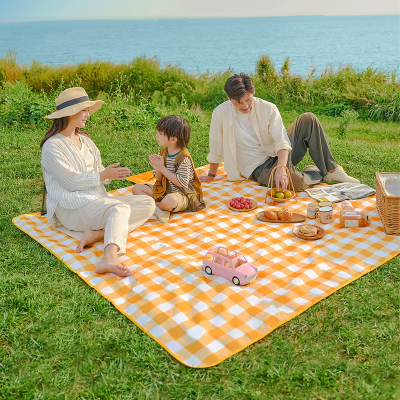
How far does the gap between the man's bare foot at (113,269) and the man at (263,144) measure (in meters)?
2.30

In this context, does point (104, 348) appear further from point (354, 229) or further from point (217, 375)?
point (354, 229)

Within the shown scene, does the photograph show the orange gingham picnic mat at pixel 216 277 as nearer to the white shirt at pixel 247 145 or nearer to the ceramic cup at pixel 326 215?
the ceramic cup at pixel 326 215

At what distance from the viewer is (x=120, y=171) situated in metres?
4.09

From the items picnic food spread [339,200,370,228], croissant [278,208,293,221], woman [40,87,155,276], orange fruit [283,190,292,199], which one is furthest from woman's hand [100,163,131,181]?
picnic food spread [339,200,370,228]

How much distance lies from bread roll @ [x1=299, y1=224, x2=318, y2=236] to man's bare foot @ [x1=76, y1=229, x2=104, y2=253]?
186 centimetres

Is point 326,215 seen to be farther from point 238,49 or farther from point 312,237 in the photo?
point 238,49

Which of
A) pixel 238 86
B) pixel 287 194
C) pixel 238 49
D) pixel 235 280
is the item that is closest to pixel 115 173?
pixel 235 280

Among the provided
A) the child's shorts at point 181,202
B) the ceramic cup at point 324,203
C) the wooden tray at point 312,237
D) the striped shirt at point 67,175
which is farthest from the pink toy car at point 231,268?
the ceramic cup at point 324,203

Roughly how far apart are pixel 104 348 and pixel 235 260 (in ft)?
3.97

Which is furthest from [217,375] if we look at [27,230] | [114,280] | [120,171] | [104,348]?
[27,230]

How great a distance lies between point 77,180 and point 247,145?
2260 millimetres

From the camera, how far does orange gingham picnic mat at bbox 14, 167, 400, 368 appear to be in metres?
2.95

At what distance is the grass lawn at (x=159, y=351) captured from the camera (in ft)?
8.14

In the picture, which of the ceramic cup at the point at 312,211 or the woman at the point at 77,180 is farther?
the ceramic cup at the point at 312,211
